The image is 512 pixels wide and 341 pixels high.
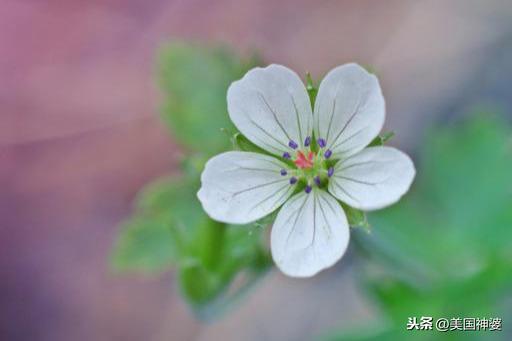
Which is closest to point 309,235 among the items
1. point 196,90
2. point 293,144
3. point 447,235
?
A: point 293,144

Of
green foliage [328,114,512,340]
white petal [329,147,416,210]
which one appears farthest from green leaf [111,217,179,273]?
white petal [329,147,416,210]

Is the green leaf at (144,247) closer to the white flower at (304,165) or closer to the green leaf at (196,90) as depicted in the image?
the green leaf at (196,90)

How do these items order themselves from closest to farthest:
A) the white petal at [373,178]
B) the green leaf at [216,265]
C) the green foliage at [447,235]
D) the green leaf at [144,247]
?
the white petal at [373,178] < the green leaf at [216,265] < the green leaf at [144,247] < the green foliage at [447,235]

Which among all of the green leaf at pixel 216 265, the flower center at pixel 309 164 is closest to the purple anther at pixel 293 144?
the flower center at pixel 309 164

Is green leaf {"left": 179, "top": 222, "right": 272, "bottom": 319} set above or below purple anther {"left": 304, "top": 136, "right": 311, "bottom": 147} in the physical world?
below

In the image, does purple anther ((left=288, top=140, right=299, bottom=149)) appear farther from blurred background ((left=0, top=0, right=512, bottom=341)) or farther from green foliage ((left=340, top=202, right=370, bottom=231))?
blurred background ((left=0, top=0, right=512, bottom=341))

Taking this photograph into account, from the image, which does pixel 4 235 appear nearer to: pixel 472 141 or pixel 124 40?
pixel 124 40
